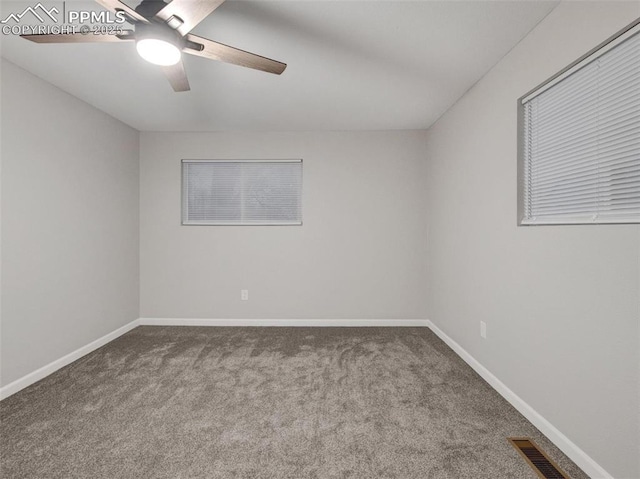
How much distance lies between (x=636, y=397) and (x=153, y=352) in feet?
11.6

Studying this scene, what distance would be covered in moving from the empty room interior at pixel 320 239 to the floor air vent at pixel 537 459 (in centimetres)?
1

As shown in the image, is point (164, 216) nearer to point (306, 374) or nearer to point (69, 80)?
point (69, 80)

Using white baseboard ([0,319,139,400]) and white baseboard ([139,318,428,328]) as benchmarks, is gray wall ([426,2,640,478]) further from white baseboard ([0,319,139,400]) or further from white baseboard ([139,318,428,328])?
white baseboard ([0,319,139,400])

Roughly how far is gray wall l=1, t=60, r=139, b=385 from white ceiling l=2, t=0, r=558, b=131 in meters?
0.28

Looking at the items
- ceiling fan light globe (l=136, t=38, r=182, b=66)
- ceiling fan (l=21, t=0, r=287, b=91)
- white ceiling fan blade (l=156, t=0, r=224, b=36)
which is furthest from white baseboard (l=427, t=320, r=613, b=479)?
ceiling fan light globe (l=136, t=38, r=182, b=66)

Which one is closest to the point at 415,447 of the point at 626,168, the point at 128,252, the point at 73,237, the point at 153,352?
the point at 626,168

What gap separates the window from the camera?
1364 mm

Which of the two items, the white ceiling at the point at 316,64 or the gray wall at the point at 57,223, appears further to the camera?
the gray wall at the point at 57,223

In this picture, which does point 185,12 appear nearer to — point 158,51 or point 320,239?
point 158,51

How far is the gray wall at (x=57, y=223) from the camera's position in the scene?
7.48 ft

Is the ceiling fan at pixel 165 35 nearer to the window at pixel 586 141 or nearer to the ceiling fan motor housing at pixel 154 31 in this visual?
the ceiling fan motor housing at pixel 154 31

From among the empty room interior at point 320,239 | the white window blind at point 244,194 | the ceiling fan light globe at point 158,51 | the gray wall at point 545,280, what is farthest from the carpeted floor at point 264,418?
the ceiling fan light globe at point 158,51

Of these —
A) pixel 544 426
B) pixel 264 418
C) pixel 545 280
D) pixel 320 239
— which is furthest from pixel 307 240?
pixel 544 426

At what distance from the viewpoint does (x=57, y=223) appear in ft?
8.79
